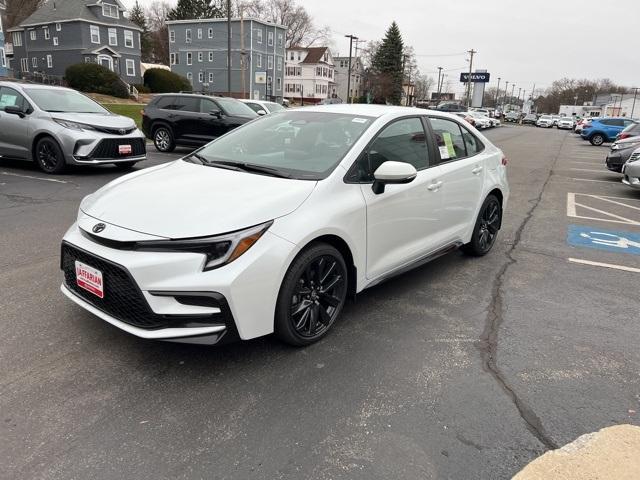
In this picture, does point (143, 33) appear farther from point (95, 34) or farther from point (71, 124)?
point (71, 124)

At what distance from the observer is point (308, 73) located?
7888 centimetres

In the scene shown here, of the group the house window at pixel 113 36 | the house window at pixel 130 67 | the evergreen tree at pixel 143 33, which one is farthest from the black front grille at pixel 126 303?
the evergreen tree at pixel 143 33

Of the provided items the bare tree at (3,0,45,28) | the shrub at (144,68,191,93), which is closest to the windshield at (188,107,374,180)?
the shrub at (144,68,191,93)

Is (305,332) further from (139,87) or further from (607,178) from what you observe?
(139,87)

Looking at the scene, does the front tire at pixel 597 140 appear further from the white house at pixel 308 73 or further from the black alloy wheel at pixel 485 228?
the white house at pixel 308 73

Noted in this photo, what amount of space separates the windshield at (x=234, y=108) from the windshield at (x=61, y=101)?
410cm

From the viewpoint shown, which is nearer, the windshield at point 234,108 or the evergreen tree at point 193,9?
the windshield at point 234,108

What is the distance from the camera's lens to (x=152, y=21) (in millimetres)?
90750

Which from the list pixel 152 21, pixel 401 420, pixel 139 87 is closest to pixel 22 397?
pixel 401 420

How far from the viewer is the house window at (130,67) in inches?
2071

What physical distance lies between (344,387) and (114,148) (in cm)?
810

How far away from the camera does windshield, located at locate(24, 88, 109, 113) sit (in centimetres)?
947

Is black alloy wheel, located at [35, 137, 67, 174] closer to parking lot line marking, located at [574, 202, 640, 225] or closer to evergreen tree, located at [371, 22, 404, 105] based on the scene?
parking lot line marking, located at [574, 202, 640, 225]

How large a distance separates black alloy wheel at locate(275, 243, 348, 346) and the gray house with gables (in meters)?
52.9
